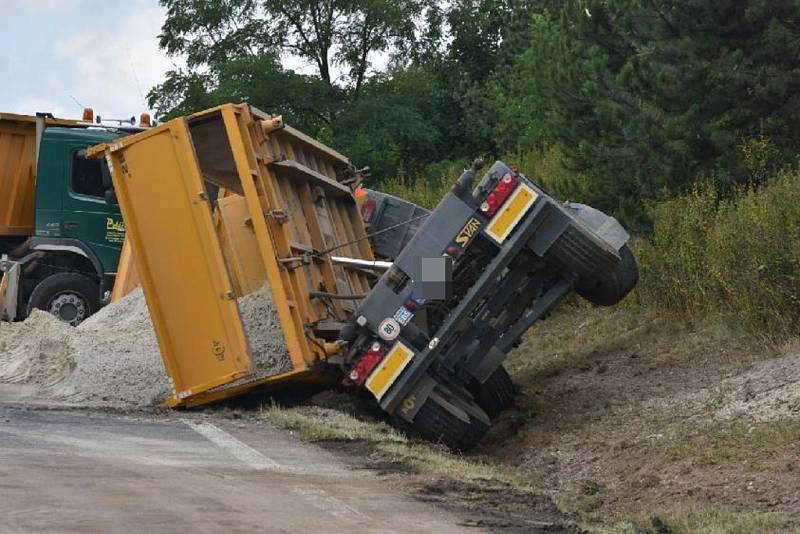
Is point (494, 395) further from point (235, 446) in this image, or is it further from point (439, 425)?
point (235, 446)

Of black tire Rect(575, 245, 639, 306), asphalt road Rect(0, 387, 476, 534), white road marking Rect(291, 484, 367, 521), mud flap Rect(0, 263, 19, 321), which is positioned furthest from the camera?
mud flap Rect(0, 263, 19, 321)

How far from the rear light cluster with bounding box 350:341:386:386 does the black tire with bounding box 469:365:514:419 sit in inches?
59.8

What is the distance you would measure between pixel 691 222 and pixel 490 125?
1814 centimetres

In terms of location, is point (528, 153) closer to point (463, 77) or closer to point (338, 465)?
point (463, 77)

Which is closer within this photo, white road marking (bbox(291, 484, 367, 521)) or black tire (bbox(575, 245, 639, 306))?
white road marking (bbox(291, 484, 367, 521))

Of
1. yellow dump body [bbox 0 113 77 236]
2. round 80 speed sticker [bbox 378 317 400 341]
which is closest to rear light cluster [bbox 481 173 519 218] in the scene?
round 80 speed sticker [bbox 378 317 400 341]

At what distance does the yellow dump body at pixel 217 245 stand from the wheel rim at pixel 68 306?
621cm

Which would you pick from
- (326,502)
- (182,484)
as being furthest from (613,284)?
(182,484)

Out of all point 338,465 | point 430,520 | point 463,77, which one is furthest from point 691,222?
point 463,77

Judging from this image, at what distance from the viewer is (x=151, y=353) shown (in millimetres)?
12305

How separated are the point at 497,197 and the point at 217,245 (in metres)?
2.30

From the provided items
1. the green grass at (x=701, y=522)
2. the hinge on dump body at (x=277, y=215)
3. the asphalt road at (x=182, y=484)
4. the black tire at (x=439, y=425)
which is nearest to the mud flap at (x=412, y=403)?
the black tire at (x=439, y=425)

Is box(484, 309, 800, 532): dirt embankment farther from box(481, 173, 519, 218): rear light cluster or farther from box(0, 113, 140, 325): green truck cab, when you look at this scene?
box(0, 113, 140, 325): green truck cab

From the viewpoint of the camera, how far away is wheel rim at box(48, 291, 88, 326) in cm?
1752
